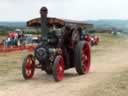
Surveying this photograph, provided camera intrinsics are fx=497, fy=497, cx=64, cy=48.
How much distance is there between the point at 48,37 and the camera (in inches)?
639

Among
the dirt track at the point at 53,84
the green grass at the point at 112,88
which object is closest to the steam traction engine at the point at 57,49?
the dirt track at the point at 53,84

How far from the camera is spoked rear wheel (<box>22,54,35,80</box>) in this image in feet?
52.2

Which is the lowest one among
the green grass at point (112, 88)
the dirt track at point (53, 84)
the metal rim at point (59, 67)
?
the dirt track at point (53, 84)

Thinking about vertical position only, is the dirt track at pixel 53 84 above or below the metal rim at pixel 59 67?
below

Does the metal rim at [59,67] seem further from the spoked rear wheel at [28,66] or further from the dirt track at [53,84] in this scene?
the spoked rear wheel at [28,66]

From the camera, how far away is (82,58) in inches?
680

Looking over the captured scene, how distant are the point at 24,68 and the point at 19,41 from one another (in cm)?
1955

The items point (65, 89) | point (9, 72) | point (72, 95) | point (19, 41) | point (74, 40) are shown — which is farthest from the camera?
point (19, 41)

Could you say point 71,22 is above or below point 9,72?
above

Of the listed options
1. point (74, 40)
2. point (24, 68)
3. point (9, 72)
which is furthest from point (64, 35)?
point (9, 72)

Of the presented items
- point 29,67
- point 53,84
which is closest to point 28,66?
point 29,67

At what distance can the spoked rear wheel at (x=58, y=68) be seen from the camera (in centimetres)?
1530

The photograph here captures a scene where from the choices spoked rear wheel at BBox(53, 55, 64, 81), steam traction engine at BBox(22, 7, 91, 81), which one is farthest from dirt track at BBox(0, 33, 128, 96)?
steam traction engine at BBox(22, 7, 91, 81)

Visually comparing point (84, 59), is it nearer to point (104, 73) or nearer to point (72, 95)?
point (104, 73)
